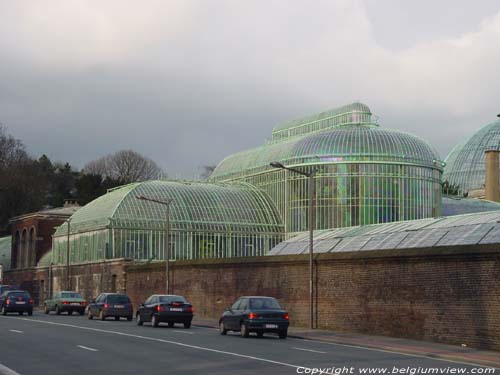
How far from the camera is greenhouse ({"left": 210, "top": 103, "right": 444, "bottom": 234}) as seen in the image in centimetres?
7000

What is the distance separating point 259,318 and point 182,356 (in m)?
9.89

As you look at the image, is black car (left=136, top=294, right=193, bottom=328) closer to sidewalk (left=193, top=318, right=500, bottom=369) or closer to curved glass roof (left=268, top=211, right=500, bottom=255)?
sidewalk (left=193, top=318, right=500, bottom=369)

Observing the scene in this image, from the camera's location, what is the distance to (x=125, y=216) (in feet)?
229

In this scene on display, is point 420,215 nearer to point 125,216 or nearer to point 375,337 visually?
point 125,216

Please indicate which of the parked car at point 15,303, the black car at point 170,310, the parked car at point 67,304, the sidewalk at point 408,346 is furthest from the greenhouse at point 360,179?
the sidewalk at point 408,346

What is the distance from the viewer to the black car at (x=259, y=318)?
3375 cm

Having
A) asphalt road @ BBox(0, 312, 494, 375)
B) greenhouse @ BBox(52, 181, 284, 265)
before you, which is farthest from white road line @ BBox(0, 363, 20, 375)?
greenhouse @ BBox(52, 181, 284, 265)

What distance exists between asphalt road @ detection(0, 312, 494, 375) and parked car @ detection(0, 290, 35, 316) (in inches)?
868

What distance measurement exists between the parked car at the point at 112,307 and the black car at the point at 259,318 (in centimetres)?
1624

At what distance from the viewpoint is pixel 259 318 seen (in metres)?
33.8

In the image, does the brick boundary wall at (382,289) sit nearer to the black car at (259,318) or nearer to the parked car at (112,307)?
the black car at (259,318)

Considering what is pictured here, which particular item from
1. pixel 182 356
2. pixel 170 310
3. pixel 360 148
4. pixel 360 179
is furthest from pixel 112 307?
pixel 360 148

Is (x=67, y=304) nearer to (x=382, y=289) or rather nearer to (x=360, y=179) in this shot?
(x=360, y=179)

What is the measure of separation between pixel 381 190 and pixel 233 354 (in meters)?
46.5
